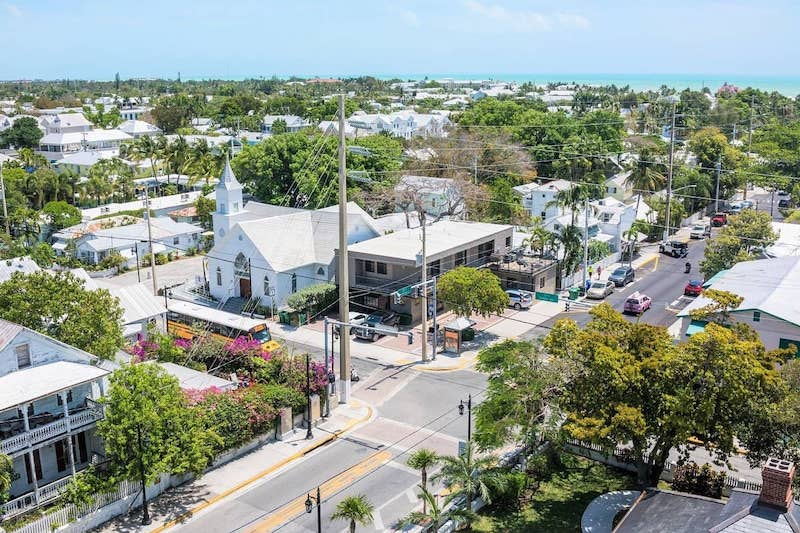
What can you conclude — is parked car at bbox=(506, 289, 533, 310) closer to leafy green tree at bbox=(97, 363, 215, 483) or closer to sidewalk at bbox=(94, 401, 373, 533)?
sidewalk at bbox=(94, 401, 373, 533)

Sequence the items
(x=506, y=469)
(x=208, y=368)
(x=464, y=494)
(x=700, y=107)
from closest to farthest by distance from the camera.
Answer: (x=464, y=494) → (x=506, y=469) → (x=208, y=368) → (x=700, y=107)

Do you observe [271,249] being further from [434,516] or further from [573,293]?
[434,516]

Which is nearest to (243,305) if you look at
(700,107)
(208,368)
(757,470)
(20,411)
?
(208,368)

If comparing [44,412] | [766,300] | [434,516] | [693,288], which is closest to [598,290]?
[693,288]

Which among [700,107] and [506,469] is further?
[700,107]

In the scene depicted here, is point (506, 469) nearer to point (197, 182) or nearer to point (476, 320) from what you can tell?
point (476, 320)

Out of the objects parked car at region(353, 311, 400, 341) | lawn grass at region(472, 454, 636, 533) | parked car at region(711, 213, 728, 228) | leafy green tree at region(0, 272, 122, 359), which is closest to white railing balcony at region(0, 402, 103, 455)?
leafy green tree at region(0, 272, 122, 359)
